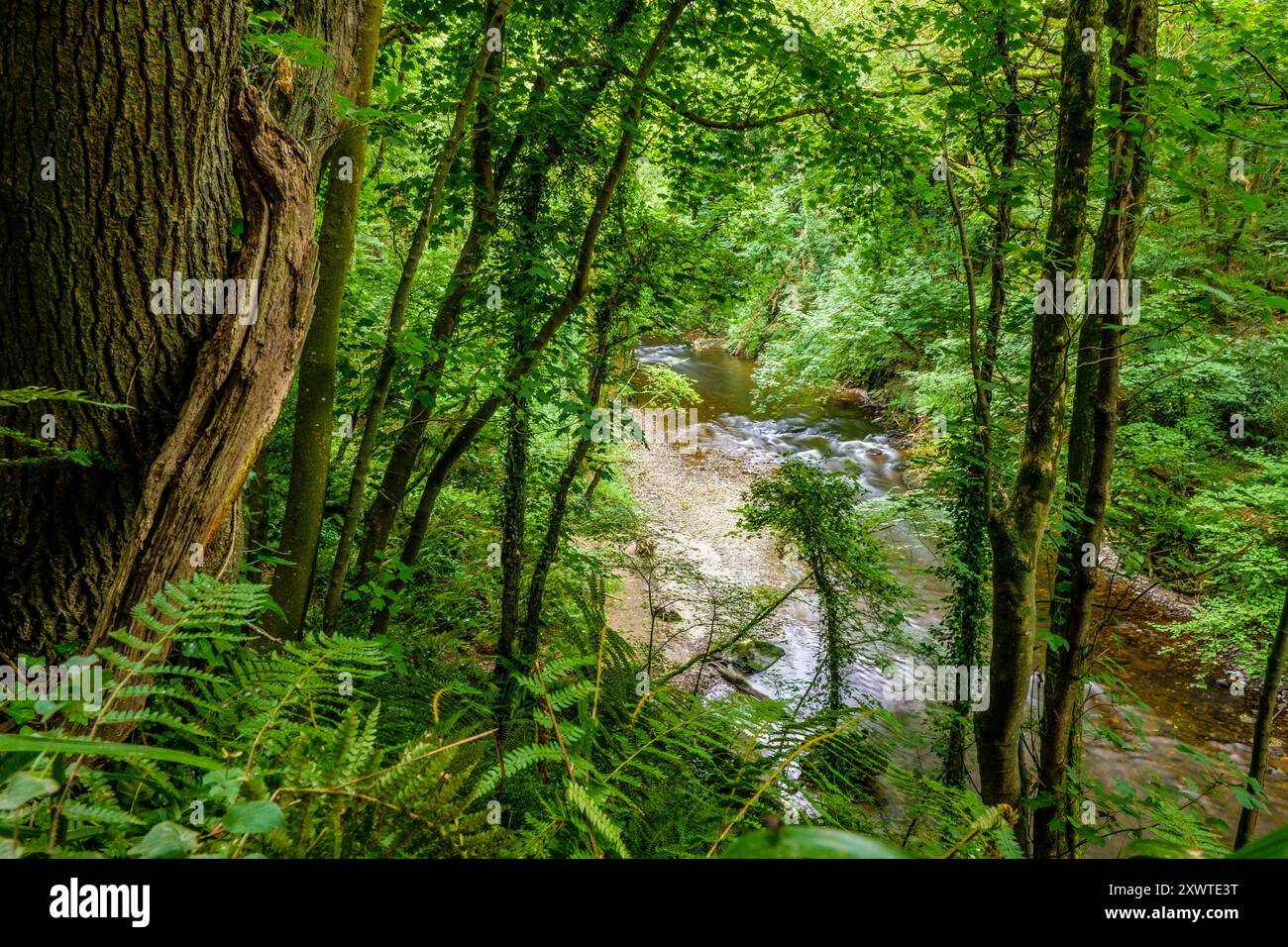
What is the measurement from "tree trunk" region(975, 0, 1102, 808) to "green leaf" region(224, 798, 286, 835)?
3394 millimetres

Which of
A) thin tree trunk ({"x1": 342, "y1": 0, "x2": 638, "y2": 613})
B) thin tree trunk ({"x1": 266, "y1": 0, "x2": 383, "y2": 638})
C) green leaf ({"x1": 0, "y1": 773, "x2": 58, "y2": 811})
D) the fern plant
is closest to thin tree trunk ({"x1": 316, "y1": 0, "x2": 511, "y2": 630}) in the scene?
thin tree trunk ({"x1": 266, "y1": 0, "x2": 383, "y2": 638})

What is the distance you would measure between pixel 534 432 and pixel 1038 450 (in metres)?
4.31

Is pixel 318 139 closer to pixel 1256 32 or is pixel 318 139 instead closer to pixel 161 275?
pixel 161 275

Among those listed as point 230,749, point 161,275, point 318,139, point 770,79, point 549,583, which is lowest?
point 549,583

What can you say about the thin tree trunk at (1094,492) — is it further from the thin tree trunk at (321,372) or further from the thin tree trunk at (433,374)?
the thin tree trunk at (321,372)

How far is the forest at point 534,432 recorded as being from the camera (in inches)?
55.6

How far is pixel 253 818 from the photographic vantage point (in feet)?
2.43

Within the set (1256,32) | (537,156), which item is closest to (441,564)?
(537,156)

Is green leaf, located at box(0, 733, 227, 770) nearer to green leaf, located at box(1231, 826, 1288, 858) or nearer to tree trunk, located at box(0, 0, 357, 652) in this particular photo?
tree trunk, located at box(0, 0, 357, 652)

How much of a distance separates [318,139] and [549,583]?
580 centimetres

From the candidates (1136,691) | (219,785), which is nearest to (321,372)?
(219,785)

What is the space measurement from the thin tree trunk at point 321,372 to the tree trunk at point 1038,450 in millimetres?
3552

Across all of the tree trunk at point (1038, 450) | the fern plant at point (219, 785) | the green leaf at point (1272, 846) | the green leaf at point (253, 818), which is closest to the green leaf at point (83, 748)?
the fern plant at point (219, 785)
